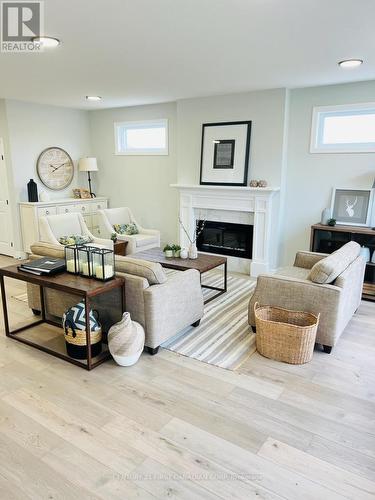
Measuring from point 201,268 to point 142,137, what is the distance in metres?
3.46

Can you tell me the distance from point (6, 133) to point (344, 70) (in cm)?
479

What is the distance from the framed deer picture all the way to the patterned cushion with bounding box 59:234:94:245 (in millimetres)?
3410

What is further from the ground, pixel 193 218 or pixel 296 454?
pixel 193 218

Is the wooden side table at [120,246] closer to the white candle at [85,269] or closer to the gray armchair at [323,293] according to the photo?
the white candle at [85,269]

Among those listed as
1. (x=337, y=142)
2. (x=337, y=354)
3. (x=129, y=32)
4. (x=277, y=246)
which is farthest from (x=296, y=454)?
(x=337, y=142)

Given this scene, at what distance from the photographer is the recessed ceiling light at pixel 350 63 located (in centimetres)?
343

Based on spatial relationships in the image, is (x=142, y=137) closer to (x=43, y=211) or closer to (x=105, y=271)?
(x=43, y=211)

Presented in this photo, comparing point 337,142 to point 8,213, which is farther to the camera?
point 8,213

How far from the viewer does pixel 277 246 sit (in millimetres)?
5238

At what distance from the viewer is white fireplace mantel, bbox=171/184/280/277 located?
5.09m

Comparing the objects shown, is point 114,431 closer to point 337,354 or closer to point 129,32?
point 337,354

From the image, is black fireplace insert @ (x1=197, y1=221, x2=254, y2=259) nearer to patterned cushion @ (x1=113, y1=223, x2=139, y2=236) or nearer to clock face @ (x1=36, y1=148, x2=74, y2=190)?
patterned cushion @ (x1=113, y1=223, x2=139, y2=236)

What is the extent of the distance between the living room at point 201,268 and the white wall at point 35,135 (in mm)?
35

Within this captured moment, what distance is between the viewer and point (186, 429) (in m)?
2.23
